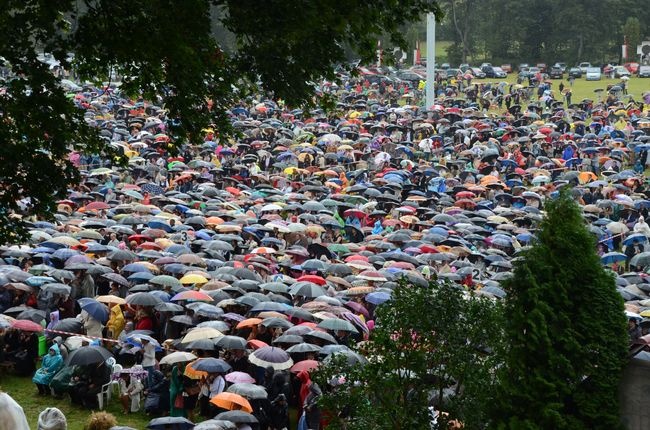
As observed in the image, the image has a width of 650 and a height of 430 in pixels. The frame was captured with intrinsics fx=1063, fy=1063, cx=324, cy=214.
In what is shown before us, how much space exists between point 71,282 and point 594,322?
11.3 meters

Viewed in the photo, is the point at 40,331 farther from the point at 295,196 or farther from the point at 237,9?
Answer: the point at 295,196

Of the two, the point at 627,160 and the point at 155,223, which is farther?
the point at 627,160

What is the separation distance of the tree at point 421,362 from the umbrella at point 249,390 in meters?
3.35

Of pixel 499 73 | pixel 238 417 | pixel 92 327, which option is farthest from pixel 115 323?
pixel 499 73

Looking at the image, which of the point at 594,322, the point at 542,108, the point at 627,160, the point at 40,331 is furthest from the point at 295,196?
the point at 542,108

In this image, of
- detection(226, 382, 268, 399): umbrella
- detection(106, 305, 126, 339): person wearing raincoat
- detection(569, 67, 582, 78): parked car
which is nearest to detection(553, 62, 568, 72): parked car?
detection(569, 67, 582, 78): parked car

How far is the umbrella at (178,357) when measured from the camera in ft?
44.2

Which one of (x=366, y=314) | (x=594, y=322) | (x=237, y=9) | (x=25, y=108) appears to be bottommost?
(x=366, y=314)

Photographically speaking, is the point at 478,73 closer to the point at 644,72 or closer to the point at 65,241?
the point at 644,72

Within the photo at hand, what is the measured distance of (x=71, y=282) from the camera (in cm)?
1741

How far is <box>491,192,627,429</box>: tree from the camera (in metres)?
7.85

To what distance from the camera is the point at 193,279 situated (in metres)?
16.8

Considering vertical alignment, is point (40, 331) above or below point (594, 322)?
below

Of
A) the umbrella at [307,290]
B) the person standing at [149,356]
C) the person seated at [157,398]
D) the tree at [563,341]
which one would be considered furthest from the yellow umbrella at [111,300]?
the tree at [563,341]
